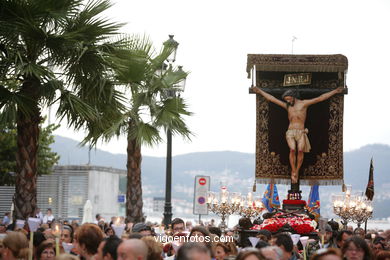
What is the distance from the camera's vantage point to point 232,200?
80.8 ft

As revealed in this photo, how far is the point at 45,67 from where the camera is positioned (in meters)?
16.6

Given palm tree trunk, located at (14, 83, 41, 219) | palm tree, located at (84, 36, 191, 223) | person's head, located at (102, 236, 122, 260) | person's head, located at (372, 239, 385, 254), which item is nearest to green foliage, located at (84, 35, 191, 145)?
palm tree, located at (84, 36, 191, 223)

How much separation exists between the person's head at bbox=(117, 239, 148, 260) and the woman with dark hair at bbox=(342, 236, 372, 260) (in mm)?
3057

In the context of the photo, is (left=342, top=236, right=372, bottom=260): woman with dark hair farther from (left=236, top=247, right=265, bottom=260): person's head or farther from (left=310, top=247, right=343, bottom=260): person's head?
(left=236, top=247, right=265, bottom=260): person's head

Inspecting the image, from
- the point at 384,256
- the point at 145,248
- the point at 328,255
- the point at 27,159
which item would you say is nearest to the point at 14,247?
the point at 145,248

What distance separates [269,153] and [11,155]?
1697 centimetres

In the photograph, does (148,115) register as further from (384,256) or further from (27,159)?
(384,256)

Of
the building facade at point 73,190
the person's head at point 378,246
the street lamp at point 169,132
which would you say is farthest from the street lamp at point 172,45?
the building facade at point 73,190

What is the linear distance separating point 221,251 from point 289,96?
14.2 metres

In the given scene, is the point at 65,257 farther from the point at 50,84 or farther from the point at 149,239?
the point at 50,84

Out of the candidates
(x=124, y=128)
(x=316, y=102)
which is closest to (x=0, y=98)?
(x=124, y=128)

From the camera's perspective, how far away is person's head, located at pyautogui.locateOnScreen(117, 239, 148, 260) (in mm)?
6867

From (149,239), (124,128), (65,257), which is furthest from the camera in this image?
(124,128)

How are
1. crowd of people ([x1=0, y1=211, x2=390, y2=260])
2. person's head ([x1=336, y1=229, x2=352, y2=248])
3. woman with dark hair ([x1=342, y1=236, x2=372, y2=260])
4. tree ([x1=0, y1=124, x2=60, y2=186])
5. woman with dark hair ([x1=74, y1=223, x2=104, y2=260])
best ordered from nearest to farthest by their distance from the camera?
crowd of people ([x1=0, y1=211, x2=390, y2=260]) < woman with dark hair ([x1=74, y1=223, x2=104, y2=260]) < woman with dark hair ([x1=342, y1=236, x2=372, y2=260]) < person's head ([x1=336, y1=229, x2=352, y2=248]) < tree ([x1=0, y1=124, x2=60, y2=186])
